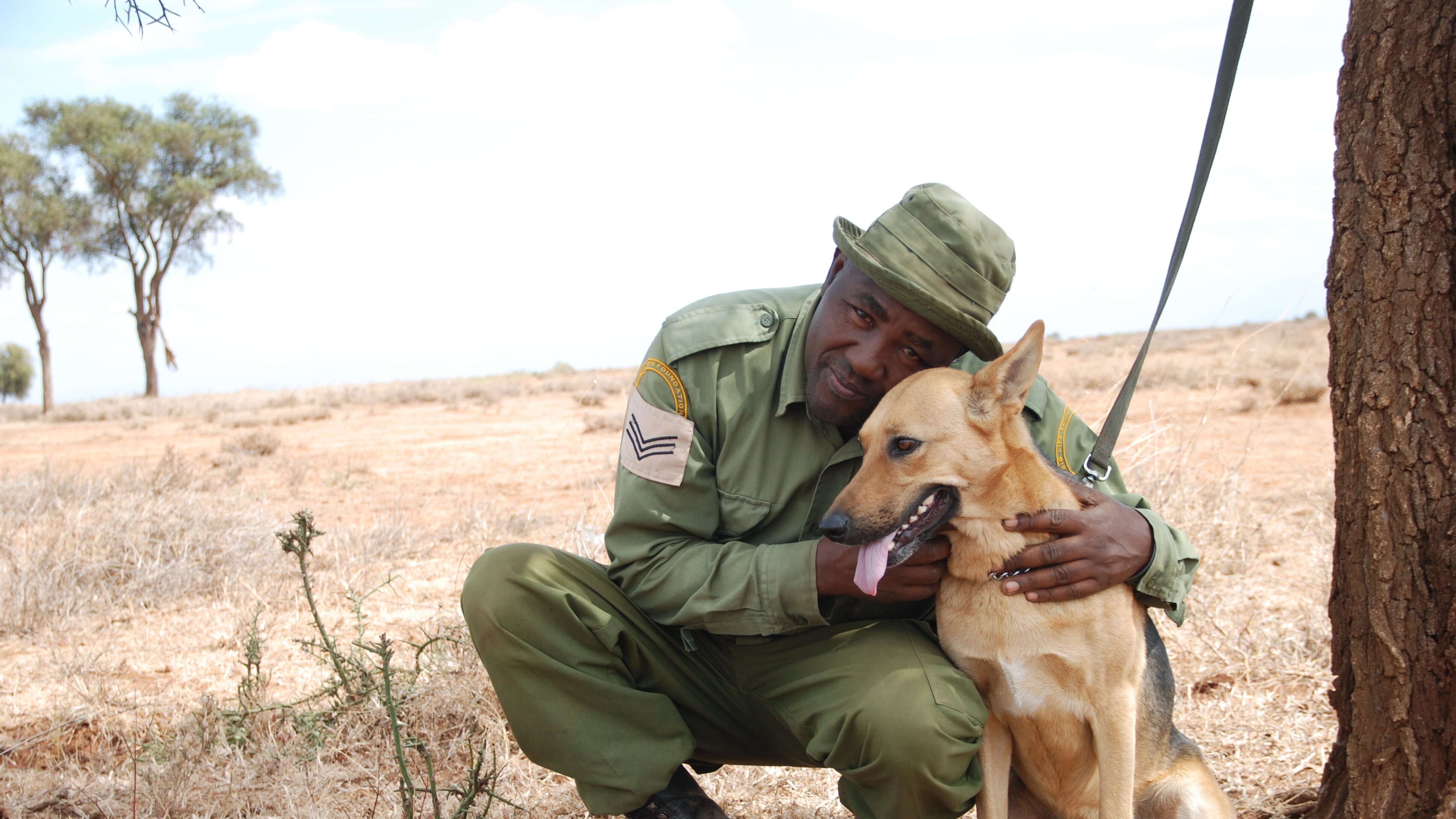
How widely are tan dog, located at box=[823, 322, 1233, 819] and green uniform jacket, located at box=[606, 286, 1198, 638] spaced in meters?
0.27

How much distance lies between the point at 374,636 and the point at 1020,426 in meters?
3.37

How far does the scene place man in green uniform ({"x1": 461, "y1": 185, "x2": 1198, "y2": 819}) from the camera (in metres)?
2.58

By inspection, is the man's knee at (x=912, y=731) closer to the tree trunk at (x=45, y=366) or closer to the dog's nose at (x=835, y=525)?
the dog's nose at (x=835, y=525)

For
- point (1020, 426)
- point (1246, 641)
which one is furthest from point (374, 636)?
point (1246, 641)

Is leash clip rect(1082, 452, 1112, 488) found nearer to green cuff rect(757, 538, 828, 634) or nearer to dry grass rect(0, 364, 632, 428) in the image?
green cuff rect(757, 538, 828, 634)

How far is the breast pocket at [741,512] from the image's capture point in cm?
294

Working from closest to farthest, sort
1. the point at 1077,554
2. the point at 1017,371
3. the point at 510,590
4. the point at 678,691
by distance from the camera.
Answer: the point at 1077,554 < the point at 1017,371 < the point at 510,590 < the point at 678,691

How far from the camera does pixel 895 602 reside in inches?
114

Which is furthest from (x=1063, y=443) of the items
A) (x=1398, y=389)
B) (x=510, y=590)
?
(x=510, y=590)

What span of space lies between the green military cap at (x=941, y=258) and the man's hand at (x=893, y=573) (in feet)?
2.19

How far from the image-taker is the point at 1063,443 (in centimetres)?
301

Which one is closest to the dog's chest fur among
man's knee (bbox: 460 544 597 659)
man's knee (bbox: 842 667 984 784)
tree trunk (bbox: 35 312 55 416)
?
man's knee (bbox: 842 667 984 784)

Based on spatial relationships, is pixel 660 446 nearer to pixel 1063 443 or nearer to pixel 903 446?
pixel 903 446

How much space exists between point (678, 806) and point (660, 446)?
3.57 feet
